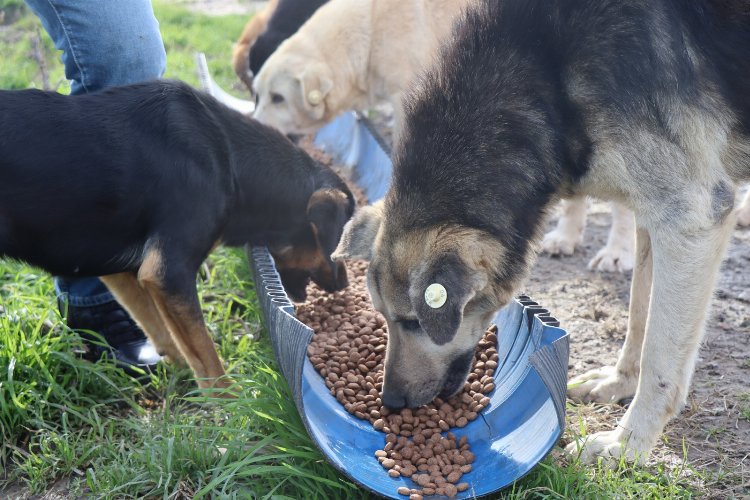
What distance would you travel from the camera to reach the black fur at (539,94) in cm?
290

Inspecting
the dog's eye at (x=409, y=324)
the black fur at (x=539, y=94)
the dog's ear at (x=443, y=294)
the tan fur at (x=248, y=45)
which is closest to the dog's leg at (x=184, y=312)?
the dog's eye at (x=409, y=324)

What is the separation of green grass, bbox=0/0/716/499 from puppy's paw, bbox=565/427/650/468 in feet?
0.20

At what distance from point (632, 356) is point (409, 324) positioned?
1.22 metres

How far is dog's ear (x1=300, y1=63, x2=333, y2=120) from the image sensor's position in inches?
235

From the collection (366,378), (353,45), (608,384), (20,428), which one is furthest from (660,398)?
(353,45)

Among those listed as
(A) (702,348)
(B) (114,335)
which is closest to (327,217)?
(B) (114,335)

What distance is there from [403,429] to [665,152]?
1567 mm

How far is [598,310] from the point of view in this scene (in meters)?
4.43

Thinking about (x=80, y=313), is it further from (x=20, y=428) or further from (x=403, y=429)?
(x=403, y=429)

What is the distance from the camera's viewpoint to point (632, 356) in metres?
3.62

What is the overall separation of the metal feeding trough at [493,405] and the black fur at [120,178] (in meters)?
0.45

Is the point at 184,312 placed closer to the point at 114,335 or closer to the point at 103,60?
the point at 114,335

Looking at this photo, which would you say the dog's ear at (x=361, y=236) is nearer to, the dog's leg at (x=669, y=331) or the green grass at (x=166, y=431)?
the green grass at (x=166, y=431)

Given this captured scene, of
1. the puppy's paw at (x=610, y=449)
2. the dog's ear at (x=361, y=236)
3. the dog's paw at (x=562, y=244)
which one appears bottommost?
the dog's paw at (x=562, y=244)
